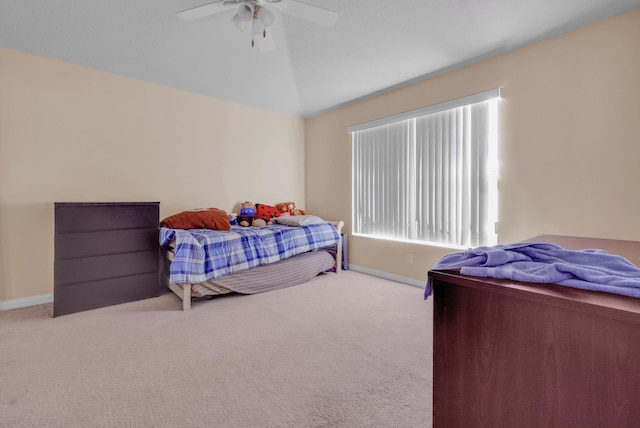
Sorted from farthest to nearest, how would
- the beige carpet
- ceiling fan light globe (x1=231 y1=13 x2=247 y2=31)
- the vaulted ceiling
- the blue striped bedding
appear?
1. the blue striped bedding
2. the vaulted ceiling
3. ceiling fan light globe (x1=231 y1=13 x2=247 y2=31)
4. the beige carpet

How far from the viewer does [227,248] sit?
2943 millimetres

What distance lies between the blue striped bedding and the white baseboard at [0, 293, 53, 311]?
4.03 ft

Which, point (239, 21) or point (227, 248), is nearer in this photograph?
point (239, 21)

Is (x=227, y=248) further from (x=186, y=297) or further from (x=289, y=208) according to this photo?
(x=289, y=208)

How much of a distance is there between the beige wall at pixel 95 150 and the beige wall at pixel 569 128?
2.76 meters

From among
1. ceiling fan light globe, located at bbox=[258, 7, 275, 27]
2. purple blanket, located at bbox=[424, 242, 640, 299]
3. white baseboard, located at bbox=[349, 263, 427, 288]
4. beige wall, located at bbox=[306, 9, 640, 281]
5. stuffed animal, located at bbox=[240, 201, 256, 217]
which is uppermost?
ceiling fan light globe, located at bbox=[258, 7, 275, 27]

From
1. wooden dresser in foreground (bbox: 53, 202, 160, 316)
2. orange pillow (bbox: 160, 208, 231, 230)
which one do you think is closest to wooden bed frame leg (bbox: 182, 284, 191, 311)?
wooden dresser in foreground (bbox: 53, 202, 160, 316)

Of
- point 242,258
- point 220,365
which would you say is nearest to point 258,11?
point 242,258

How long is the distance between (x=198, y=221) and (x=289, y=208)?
157 cm

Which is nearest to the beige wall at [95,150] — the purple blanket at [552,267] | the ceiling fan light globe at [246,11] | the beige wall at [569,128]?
the ceiling fan light globe at [246,11]

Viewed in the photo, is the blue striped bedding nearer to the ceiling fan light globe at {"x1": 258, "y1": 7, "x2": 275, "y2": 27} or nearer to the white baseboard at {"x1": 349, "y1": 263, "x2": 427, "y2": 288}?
the white baseboard at {"x1": 349, "y1": 263, "x2": 427, "y2": 288}

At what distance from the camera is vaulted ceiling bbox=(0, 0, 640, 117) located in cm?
225

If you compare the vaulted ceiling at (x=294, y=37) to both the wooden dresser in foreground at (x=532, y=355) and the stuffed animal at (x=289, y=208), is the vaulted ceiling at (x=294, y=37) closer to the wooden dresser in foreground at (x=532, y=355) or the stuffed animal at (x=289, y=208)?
the stuffed animal at (x=289, y=208)

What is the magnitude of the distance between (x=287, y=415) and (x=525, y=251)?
125cm
